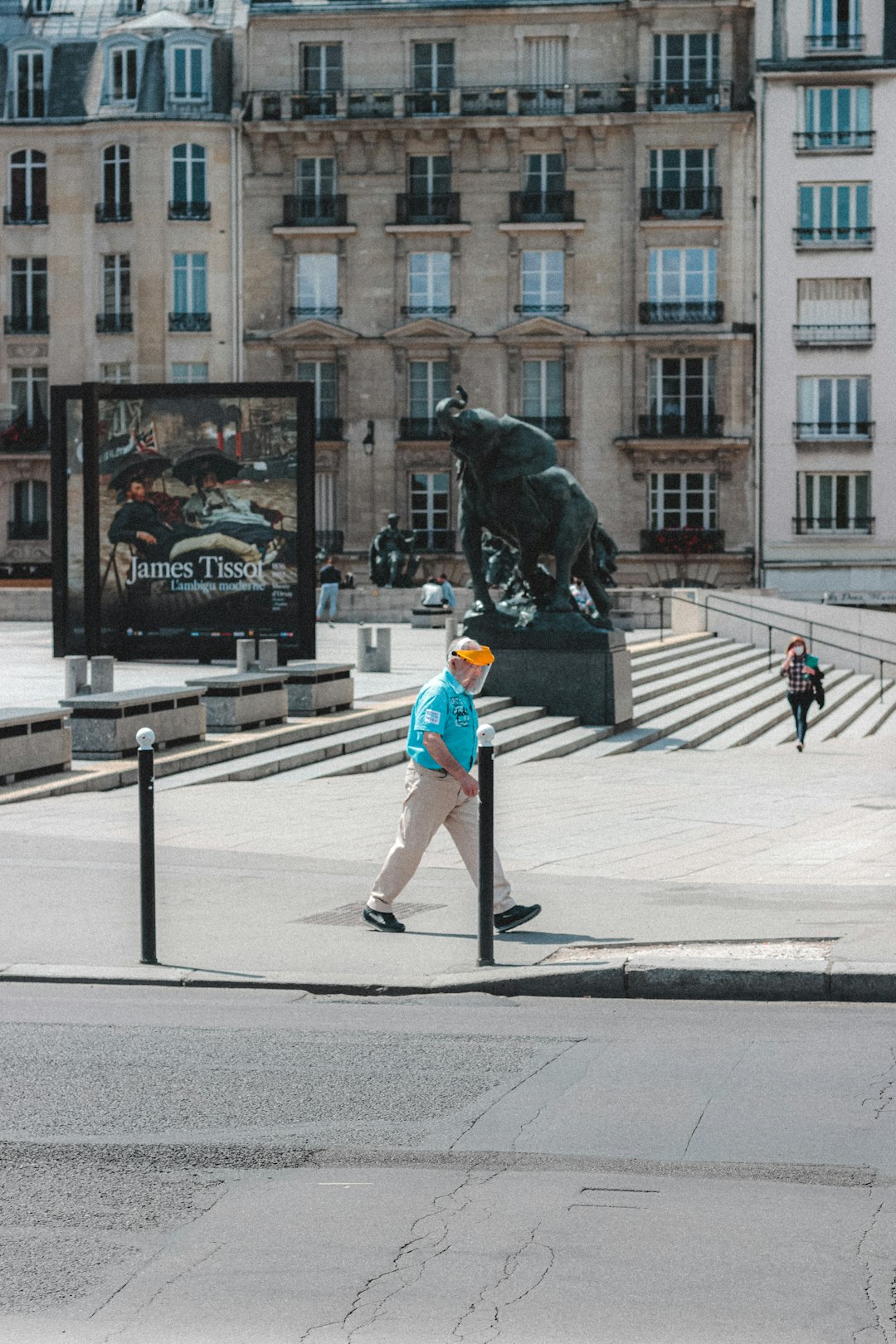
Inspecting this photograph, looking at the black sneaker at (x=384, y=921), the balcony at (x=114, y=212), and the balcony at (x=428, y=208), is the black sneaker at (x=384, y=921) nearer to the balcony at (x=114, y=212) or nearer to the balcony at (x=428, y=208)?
the balcony at (x=428, y=208)

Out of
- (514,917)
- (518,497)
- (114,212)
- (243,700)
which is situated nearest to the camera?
(514,917)

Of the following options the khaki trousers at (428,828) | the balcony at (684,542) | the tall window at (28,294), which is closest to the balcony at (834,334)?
the balcony at (684,542)

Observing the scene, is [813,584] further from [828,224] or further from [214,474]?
[214,474]

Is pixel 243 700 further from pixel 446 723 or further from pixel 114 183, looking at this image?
pixel 114 183

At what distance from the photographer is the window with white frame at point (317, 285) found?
53719mm

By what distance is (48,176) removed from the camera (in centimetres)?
5450

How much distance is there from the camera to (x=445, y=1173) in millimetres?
5809

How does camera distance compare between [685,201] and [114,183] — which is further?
[114,183]

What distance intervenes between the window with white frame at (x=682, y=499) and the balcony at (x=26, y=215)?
19431 mm

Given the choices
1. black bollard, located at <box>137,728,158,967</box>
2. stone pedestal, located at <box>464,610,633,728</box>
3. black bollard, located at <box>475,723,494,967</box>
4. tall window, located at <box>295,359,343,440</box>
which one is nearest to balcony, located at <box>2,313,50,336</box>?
tall window, located at <box>295,359,343,440</box>

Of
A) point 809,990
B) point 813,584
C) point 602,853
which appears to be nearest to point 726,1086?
point 809,990

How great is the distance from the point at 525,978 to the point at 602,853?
3.99 meters

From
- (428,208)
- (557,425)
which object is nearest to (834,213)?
(557,425)

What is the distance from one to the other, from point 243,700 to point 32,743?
3743 mm
